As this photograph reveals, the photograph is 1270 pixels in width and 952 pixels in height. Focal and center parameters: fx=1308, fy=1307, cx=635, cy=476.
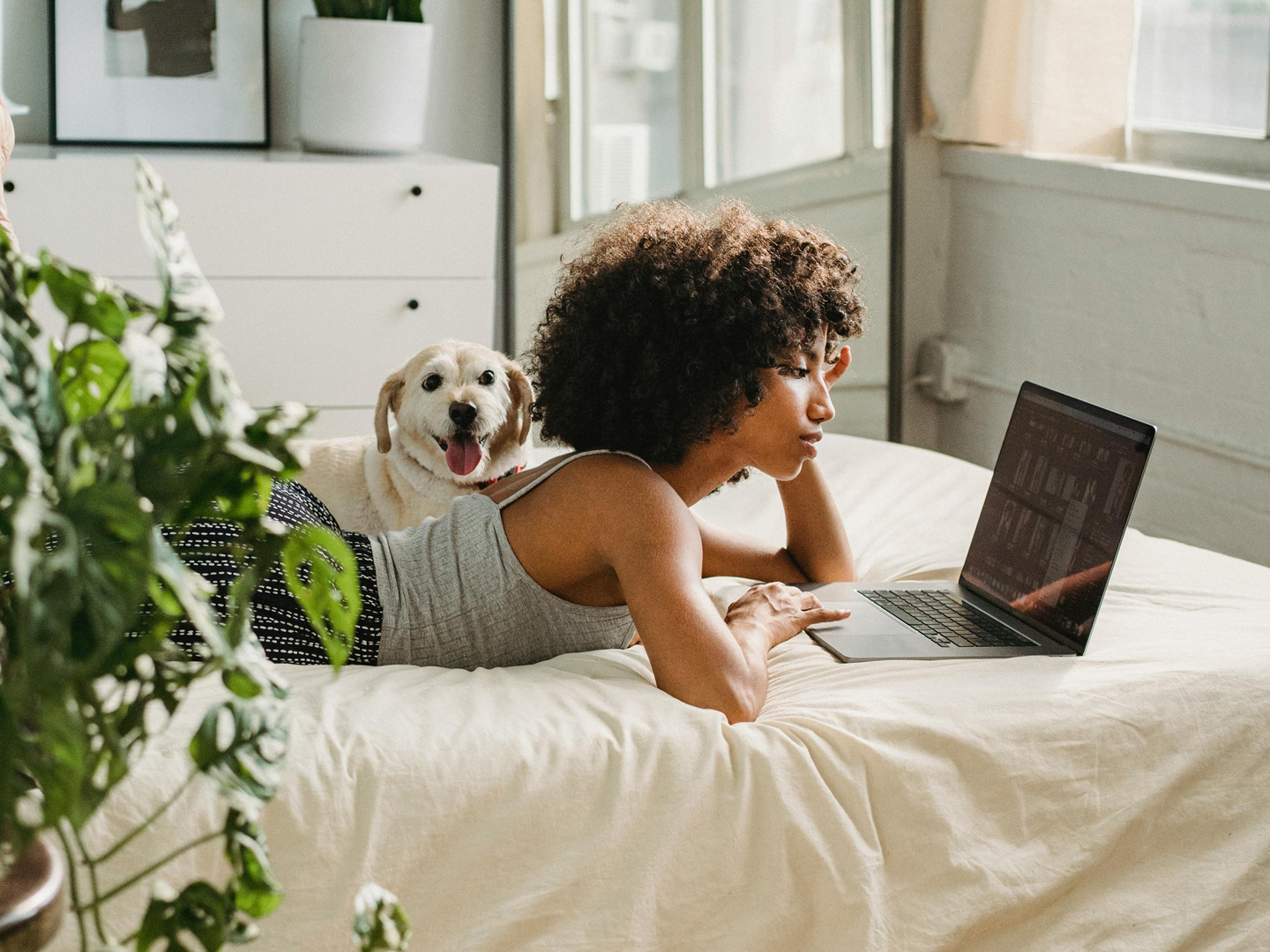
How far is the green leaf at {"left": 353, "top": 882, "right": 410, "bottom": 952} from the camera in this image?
57cm

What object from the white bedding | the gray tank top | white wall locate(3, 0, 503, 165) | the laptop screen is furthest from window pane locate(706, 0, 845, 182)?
the white bedding

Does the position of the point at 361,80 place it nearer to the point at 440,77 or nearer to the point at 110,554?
the point at 440,77

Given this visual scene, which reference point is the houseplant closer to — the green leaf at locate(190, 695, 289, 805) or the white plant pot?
the green leaf at locate(190, 695, 289, 805)

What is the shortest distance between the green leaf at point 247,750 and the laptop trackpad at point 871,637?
3.22ft

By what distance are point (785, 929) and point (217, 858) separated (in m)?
0.48

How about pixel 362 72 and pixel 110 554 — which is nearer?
pixel 110 554

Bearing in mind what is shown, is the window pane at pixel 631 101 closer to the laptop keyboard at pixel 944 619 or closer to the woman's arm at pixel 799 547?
the woman's arm at pixel 799 547

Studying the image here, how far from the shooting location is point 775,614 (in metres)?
1.50

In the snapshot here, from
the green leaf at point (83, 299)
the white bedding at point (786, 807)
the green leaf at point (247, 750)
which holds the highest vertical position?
the green leaf at point (83, 299)

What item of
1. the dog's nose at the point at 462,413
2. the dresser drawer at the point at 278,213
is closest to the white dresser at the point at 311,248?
the dresser drawer at the point at 278,213

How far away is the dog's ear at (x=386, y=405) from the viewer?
2164 mm

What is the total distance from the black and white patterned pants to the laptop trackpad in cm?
51

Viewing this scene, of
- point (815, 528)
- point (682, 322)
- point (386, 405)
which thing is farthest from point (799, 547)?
point (386, 405)

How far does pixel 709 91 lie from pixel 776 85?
182 millimetres
